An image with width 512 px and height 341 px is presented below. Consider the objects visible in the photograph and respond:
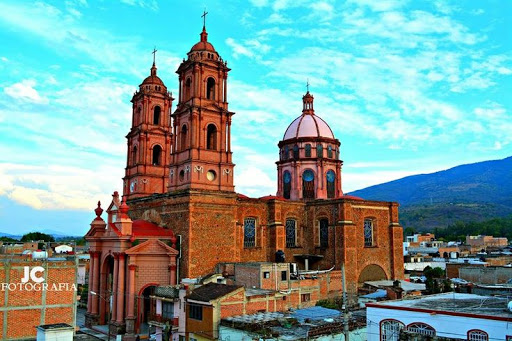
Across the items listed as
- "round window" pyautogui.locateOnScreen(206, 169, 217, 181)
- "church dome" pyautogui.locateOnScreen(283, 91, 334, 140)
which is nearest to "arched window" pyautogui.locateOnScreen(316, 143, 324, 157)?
"church dome" pyautogui.locateOnScreen(283, 91, 334, 140)

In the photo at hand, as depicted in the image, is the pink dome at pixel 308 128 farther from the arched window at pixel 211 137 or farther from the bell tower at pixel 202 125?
the arched window at pixel 211 137

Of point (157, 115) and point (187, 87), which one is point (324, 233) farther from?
point (157, 115)

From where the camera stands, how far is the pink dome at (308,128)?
159ft

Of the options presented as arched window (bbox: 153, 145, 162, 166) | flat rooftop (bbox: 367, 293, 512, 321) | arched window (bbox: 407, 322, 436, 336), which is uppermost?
arched window (bbox: 153, 145, 162, 166)

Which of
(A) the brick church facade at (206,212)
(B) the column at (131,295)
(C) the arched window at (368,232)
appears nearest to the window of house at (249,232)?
(A) the brick church facade at (206,212)

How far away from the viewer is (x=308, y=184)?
4741 cm

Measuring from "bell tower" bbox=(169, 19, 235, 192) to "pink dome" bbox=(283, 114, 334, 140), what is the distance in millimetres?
10911

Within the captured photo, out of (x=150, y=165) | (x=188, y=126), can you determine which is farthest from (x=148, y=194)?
(x=188, y=126)

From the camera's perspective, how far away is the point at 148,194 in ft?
147

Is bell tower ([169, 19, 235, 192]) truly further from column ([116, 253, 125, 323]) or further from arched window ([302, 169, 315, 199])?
arched window ([302, 169, 315, 199])

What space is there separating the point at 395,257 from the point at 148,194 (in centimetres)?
2287

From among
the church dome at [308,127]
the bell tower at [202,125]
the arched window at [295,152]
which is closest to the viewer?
the bell tower at [202,125]

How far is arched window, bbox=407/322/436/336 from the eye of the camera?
61.1 feet

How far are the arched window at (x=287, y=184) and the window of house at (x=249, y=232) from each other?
8.60 meters
